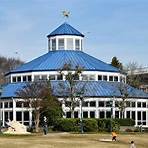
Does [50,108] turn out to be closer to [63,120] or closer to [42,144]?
[63,120]

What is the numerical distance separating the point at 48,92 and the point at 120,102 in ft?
50.8

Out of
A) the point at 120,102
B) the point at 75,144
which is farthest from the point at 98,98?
the point at 75,144

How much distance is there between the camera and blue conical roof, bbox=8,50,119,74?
91125 millimetres

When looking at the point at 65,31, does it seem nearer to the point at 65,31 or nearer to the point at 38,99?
the point at 65,31

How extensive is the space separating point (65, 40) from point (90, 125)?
112 feet

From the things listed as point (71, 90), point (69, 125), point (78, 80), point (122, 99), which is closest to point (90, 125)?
point (69, 125)

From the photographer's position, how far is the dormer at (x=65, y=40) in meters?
99.3

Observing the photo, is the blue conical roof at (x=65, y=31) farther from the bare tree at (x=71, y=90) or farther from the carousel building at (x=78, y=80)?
the bare tree at (x=71, y=90)

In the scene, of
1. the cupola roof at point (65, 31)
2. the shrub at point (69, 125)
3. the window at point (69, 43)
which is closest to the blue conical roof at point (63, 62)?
the window at point (69, 43)

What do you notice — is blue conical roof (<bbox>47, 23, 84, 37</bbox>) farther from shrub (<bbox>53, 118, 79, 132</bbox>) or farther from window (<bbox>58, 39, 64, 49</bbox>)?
shrub (<bbox>53, 118, 79, 132</bbox>)

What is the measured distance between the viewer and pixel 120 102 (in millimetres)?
81812

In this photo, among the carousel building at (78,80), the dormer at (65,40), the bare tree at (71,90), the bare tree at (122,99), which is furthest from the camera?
the dormer at (65,40)

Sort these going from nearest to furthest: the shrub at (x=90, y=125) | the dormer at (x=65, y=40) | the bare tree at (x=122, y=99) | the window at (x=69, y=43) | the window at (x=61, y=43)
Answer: the shrub at (x=90, y=125)
the bare tree at (x=122, y=99)
the window at (x=69, y=43)
the dormer at (x=65, y=40)
the window at (x=61, y=43)

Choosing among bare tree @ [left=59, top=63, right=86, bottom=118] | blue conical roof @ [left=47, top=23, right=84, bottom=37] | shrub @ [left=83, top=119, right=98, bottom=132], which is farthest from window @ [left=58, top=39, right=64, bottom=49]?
shrub @ [left=83, top=119, right=98, bottom=132]
